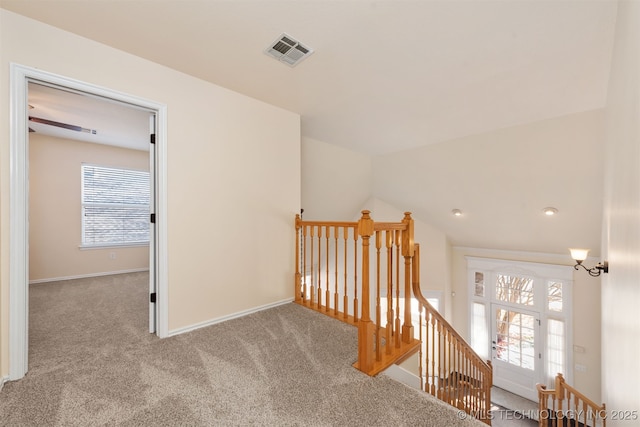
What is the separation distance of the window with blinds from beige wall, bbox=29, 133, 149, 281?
0.12m

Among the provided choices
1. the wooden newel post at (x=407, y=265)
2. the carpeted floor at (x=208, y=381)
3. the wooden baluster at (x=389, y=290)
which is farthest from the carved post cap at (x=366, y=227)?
the carpeted floor at (x=208, y=381)

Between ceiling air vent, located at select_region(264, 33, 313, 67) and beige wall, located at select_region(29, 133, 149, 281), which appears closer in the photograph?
ceiling air vent, located at select_region(264, 33, 313, 67)

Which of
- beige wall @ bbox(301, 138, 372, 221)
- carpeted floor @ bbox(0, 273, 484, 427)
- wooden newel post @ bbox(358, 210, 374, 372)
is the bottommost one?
carpeted floor @ bbox(0, 273, 484, 427)

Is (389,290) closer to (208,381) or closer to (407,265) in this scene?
(407,265)

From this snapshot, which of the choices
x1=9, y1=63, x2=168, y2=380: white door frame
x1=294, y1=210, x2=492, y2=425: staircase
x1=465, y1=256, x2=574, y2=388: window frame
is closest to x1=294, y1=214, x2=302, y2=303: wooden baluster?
x1=294, y1=210, x2=492, y2=425: staircase

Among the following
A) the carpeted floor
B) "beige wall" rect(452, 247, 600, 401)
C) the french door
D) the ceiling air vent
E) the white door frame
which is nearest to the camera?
the carpeted floor

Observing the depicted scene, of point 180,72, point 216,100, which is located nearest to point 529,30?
point 216,100

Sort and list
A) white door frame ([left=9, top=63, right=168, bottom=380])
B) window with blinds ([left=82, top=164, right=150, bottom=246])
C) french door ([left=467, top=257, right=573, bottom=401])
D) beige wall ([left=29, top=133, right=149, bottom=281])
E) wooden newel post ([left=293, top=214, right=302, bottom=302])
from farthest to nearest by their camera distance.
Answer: french door ([left=467, top=257, right=573, bottom=401]) → window with blinds ([left=82, top=164, right=150, bottom=246]) → beige wall ([left=29, top=133, right=149, bottom=281]) → wooden newel post ([left=293, top=214, right=302, bottom=302]) → white door frame ([left=9, top=63, right=168, bottom=380])

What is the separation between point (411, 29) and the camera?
1797 millimetres

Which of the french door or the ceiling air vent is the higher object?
the ceiling air vent

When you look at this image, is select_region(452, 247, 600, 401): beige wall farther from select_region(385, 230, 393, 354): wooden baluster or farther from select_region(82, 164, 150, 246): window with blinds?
select_region(82, 164, 150, 246): window with blinds

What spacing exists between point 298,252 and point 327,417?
1930 mm

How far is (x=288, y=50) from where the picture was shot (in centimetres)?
205

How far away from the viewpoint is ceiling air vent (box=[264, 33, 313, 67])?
76.7 inches
